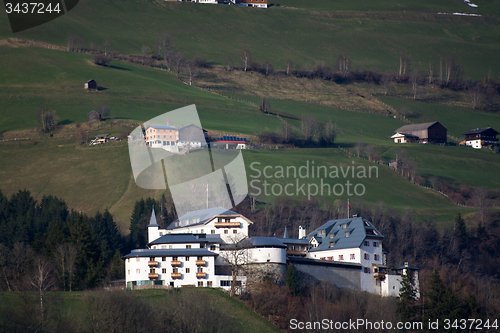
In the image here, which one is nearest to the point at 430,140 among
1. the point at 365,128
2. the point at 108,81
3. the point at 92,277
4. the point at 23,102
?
the point at 365,128

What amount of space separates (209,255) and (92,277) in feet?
41.6

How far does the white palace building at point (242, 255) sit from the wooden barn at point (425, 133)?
8653 cm

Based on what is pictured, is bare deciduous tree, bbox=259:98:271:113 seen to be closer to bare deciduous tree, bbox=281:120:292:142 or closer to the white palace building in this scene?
bare deciduous tree, bbox=281:120:292:142

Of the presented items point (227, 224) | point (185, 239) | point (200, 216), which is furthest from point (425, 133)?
point (185, 239)

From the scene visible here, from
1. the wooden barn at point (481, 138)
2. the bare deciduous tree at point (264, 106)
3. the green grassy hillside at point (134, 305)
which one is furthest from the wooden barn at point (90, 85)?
the green grassy hillside at point (134, 305)

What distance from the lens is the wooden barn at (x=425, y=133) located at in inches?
6442

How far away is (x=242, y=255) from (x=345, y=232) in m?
16.8

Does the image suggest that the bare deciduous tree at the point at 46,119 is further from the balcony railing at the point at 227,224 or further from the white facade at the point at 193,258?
the white facade at the point at 193,258

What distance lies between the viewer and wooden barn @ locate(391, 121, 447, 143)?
537ft

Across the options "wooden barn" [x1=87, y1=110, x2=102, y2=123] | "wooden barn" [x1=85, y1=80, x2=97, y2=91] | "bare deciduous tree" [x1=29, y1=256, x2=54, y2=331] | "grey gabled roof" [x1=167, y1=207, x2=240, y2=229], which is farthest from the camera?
"wooden barn" [x1=85, y1=80, x2=97, y2=91]

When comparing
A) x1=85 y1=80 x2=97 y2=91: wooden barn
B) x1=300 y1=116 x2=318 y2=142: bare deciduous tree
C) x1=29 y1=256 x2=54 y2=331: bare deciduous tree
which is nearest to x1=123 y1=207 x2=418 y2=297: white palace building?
x1=29 y1=256 x2=54 y2=331: bare deciduous tree

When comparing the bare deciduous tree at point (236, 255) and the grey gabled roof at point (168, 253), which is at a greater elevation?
the grey gabled roof at point (168, 253)

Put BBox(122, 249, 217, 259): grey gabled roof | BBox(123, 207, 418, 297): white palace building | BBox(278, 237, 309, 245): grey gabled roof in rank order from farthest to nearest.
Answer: BBox(278, 237, 309, 245): grey gabled roof
BBox(122, 249, 217, 259): grey gabled roof
BBox(123, 207, 418, 297): white palace building

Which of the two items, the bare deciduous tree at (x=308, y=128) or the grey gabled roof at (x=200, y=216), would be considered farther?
the bare deciduous tree at (x=308, y=128)
